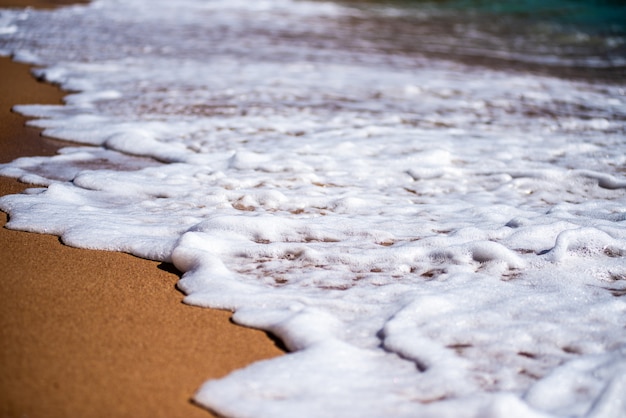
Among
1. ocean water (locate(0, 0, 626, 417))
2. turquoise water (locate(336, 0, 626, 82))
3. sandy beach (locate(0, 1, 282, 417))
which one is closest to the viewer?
sandy beach (locate(0, 1, 282, 417))

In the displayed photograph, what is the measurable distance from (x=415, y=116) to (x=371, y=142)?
0.99 m

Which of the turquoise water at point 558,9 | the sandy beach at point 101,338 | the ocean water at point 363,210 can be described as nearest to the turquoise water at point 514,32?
the turquoise water at point 558,9

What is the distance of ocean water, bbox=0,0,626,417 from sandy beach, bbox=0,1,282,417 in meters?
0.09

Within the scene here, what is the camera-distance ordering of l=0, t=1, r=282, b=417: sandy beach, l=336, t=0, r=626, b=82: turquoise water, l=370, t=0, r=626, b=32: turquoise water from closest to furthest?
1. l=0, t=1, r=282, b=417: sandy beach
2. l=336, t=0, r=626, b=82: turquoise water
3. l=370, t=0, r=626, b=32: turquoise water

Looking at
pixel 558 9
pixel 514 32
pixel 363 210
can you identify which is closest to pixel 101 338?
pixel 363 210

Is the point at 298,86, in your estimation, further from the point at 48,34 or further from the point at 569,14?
the point at 569,14

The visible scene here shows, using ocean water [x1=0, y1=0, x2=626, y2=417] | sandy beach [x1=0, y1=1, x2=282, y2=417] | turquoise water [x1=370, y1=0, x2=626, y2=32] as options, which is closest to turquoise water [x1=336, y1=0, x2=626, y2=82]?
turquoise water [x1=370, y1=0, x2=626, y2=32]

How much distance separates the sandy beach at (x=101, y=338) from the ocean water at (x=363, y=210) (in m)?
0.09

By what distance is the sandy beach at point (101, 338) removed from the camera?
5.83 feet

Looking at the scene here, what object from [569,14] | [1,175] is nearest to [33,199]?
[1,175]

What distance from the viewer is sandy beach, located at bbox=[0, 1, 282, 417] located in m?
1.78

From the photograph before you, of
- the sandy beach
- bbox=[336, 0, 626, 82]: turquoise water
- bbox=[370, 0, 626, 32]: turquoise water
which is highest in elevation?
bbox=[370, 0, 626, 32]: turquoise water

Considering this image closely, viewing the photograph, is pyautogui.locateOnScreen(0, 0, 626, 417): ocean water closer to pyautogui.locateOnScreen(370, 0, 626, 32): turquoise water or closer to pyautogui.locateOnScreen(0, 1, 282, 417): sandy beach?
pyautogui.locateOnScreen(0, 1, 282, 417): sandy beach

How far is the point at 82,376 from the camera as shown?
6.09 ft
